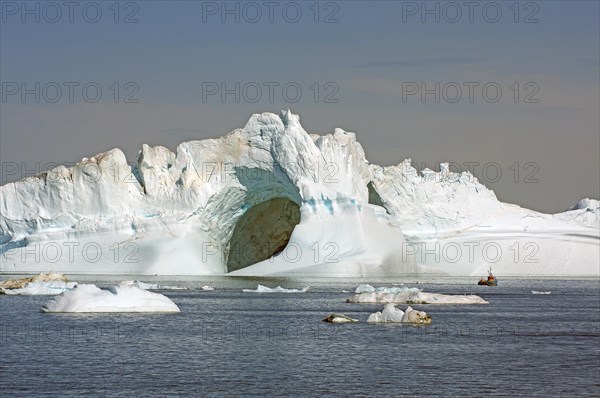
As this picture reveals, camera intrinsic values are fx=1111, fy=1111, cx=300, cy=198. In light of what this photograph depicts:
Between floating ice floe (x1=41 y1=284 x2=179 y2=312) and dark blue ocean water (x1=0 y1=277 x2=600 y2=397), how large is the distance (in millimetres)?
373

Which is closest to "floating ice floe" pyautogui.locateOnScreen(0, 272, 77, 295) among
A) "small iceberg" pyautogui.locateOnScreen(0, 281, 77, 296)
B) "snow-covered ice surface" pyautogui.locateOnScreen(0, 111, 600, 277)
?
"small iceberg" pyautogui.locateOnScreen(0, 281, 77, 296)

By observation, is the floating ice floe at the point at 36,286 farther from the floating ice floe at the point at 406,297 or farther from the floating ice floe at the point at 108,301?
the floating ice floe at the point at 406,297

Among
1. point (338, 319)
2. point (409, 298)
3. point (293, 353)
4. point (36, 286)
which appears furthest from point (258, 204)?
point (293, 353)

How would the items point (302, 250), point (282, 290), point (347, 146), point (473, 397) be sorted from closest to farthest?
point (473, 397) → point (282, 290) → point (302, 250) → point (347, 146)

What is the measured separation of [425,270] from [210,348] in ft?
105

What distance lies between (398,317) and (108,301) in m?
7.53

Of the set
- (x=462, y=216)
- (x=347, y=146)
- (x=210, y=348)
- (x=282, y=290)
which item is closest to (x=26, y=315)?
(x=210, y=348)

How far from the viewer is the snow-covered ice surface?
4900 centimetres

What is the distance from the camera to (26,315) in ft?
95.6

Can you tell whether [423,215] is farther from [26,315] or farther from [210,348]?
[210,348]

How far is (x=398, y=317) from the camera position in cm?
2811

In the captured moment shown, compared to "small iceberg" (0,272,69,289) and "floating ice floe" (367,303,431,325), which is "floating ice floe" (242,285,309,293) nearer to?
"small iceberg" (0,272,69,289)

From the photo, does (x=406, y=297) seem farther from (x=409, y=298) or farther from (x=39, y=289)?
(x=39, y=289)

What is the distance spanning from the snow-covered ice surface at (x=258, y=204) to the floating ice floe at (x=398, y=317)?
66.6 ft
